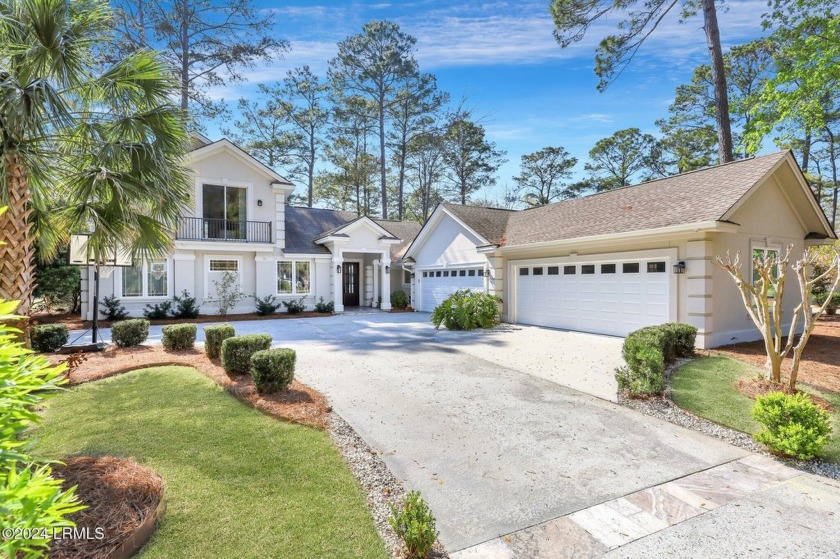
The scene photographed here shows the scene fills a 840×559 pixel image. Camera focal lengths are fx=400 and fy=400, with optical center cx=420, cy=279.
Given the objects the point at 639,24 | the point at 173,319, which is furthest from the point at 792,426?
the point at 173,319

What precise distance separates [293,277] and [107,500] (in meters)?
15.8

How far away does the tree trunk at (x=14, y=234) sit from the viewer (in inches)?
181

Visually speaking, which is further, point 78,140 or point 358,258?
point 358,258

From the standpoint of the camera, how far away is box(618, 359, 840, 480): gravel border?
4023 millimetres

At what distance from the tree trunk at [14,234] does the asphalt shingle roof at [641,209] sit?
11.2 metres

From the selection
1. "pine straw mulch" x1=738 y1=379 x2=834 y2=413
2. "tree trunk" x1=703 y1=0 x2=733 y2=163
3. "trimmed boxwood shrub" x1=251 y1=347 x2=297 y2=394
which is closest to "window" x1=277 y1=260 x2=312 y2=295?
"trimmed boxwood shrub" x1=251 y1=347 x2=297 y2=394

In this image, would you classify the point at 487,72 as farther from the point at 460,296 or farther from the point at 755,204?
the point at 755,204

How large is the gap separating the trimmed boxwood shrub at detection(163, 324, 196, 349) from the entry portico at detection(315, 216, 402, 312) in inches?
374

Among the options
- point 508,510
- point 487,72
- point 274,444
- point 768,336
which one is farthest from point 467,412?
point 487,72

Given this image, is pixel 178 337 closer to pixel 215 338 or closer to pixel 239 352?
pixel 215 338

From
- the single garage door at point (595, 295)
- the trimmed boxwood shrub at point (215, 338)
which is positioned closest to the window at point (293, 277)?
the single garage door at point (595, 295)

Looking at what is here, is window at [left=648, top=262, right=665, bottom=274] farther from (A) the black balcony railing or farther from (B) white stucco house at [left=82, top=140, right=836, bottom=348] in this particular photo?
(A) the black balcony railing

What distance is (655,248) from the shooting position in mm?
9852

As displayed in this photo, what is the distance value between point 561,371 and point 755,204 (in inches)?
279
